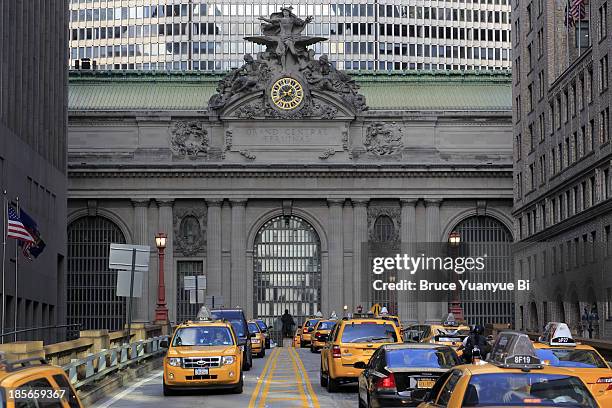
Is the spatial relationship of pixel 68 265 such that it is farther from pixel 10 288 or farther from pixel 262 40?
pixel 10 288

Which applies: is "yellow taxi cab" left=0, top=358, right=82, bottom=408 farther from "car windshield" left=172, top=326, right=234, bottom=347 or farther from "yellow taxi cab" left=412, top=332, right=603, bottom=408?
"car windshield" left=172, top=326, right=234, bottom=347

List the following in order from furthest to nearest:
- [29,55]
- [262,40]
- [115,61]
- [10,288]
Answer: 1. [115,61]
2. [262,40]
3. [29,55]
4. [10,288]

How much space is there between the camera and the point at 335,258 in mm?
91125

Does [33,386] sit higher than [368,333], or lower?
lower

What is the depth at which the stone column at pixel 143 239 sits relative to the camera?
8956 centimetres

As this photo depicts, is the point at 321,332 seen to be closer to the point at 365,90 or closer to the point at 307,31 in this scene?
the point at 365,90

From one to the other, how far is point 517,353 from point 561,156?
52193 millimetres

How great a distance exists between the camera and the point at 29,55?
217ft

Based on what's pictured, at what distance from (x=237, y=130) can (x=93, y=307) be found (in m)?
16.0


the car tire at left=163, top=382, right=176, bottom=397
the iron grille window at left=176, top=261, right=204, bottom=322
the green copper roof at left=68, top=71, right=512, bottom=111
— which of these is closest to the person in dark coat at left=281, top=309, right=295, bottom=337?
the iron grille window at left=176, top=261, right=204, bottom=322

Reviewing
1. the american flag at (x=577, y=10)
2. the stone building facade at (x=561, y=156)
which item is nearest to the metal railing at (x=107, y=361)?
the stone building facade at (x=561, y=156)

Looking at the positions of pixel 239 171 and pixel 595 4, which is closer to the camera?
pixel 595 4

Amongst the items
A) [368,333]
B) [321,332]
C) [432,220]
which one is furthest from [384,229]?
[368,333]

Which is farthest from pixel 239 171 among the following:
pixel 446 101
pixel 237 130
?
pixel 446 101
